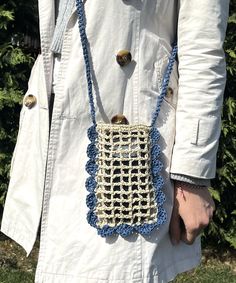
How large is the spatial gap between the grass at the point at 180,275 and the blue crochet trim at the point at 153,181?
2.43 meters

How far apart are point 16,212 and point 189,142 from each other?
553 millimetres

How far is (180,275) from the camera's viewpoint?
385cm

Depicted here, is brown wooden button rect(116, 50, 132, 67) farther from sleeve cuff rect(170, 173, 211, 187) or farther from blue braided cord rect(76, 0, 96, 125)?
sleeve cuff rect(170, 173, 211, 187)

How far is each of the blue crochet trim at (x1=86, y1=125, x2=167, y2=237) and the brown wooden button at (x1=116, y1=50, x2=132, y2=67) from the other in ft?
0.56

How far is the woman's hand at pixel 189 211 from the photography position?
1405 mm

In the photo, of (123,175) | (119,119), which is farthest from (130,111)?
(123,175)

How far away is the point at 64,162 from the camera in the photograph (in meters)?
1.47

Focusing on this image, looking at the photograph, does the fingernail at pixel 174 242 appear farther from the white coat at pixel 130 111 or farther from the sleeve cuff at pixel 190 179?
the sleeve cuff at pixel 190 179

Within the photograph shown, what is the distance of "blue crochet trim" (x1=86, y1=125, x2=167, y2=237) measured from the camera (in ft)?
4.62

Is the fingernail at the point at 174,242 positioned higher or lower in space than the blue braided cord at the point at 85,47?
lower

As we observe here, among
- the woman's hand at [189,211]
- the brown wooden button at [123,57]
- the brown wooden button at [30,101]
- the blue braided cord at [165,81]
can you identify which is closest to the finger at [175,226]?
the woman's hand at [189,211]

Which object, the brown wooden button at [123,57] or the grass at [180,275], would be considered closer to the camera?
the brown wooden button at [123,57]

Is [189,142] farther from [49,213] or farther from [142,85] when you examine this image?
[49,213]

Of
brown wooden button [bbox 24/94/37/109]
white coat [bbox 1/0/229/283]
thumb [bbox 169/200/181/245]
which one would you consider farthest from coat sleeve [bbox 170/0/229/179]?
brown wooden button [bbox 24/94/37/109]
